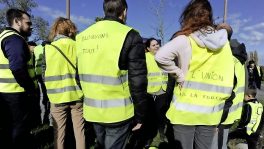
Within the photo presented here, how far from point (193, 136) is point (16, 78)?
2.39 meters

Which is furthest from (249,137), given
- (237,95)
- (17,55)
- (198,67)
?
(17,55)

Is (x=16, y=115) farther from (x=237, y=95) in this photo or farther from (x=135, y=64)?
(x=237, y=95)

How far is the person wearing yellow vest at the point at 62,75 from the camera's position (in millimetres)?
4707

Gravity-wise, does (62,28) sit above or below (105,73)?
above

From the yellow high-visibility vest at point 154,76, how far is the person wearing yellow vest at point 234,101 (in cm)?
252

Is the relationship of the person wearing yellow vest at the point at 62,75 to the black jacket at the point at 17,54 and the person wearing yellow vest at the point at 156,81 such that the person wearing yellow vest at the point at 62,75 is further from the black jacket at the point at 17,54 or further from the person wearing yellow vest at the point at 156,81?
the person wearing yellow vest at the point at 156,81

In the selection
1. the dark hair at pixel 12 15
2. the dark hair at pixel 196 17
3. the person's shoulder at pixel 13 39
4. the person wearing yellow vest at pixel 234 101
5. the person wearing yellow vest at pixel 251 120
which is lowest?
the person wearing yellow vest at pixel 251 120

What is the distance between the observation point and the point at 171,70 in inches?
126

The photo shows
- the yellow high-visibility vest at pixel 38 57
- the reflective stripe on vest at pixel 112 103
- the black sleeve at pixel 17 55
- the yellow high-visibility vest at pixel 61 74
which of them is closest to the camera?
the reflective stripe on vest at pixel 112 103

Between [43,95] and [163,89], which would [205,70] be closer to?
[163,89]

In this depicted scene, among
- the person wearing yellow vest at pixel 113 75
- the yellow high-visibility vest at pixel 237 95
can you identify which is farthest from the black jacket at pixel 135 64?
the yellow high-visibility vest at pixel 237 95

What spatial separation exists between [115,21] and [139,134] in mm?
4063

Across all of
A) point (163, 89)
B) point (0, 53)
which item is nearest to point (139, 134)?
point (163, 89)

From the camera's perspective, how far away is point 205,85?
10.3 ft
